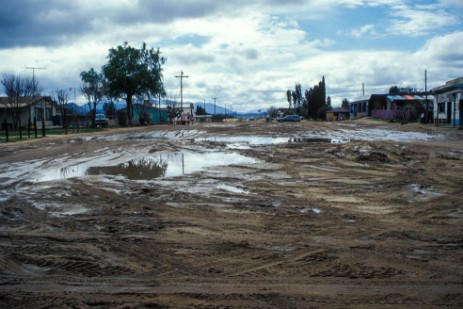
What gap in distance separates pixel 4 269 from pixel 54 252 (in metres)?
0.68

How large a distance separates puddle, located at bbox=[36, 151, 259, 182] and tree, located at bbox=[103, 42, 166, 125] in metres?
51.4

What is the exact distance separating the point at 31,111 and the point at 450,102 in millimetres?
50648

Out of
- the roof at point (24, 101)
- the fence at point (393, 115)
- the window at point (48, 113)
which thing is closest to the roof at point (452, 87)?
the fence at point (393, 115)

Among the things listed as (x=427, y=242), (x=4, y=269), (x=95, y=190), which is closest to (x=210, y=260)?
(x=4, y=269)

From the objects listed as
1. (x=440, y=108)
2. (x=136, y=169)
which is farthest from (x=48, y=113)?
(x=136, y=169)

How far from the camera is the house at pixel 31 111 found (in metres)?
53.6

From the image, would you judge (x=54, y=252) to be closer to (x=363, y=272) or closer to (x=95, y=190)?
(x=363, y=272)

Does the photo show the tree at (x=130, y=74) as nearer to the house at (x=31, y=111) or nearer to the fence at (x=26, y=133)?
the house at (x=31, y=111)

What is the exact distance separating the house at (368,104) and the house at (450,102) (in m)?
30.2

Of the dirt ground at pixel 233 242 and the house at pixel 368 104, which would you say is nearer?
the dirt ground at pixel 233 242

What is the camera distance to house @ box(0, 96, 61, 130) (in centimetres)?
5356

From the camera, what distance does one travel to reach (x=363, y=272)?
15.6 ft

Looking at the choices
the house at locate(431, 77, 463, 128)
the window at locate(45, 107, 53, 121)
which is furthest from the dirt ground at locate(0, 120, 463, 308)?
the window at locate(45, 107, 53, 121)

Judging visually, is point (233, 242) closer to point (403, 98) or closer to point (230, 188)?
point (230, 188)
